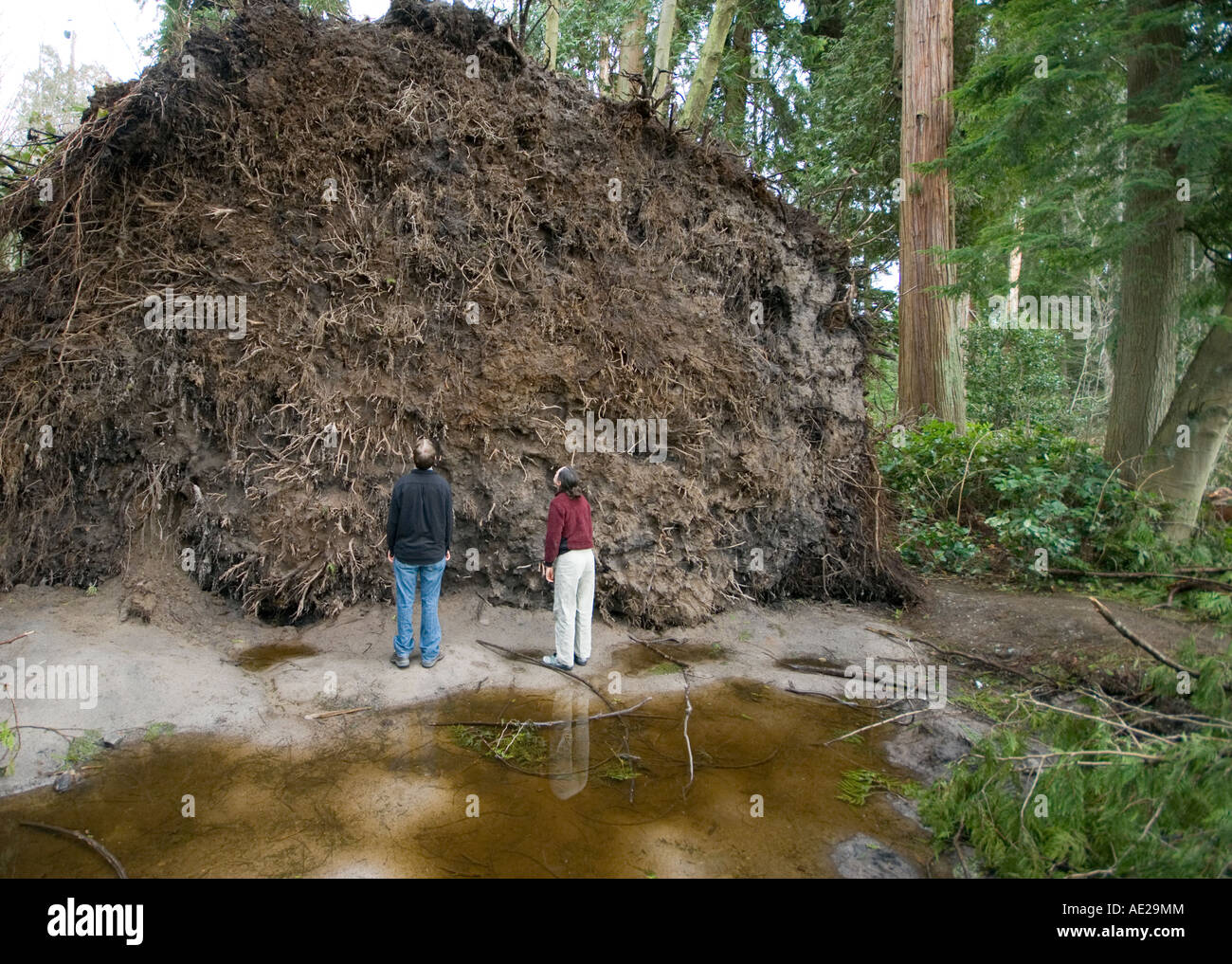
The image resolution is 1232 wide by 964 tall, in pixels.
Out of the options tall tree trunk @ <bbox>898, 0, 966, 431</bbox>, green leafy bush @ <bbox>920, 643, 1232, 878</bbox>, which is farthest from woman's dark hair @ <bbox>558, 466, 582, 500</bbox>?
tall tree trunk @ <bbox>898, 0, 966, 431</bbox>

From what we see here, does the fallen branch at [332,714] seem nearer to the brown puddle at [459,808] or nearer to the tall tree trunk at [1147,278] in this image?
the brown puddle at [459,808]

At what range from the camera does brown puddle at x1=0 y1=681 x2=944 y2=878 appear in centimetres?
404

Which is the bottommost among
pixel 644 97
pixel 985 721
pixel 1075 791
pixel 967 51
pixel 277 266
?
pixel 985 721

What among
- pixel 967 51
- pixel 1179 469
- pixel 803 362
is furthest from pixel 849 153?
pixel 1179 469

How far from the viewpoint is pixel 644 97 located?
9.20m

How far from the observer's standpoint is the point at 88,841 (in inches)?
161

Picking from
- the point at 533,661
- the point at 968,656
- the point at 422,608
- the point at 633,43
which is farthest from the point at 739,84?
the point at 422,608

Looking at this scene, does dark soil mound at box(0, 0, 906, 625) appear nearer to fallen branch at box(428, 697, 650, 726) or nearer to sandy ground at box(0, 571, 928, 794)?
sandy ground at box(0, 571, 928, 794)

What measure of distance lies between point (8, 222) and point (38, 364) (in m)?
1.69

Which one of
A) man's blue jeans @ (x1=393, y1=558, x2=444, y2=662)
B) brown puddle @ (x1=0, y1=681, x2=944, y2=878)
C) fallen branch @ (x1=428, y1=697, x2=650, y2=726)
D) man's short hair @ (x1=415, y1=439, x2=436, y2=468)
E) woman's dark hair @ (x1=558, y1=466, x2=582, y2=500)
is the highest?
man's short hair @ (x1=415, y1=439, x2=436, y2=468)

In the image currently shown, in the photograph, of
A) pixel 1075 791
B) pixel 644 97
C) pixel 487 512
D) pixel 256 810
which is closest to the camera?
pixel 1075 791

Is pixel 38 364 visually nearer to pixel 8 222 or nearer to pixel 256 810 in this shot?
pixel 8 222

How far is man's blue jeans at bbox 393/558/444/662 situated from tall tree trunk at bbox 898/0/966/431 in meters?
9.30

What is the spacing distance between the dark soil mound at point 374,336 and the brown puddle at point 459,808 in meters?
2.40
